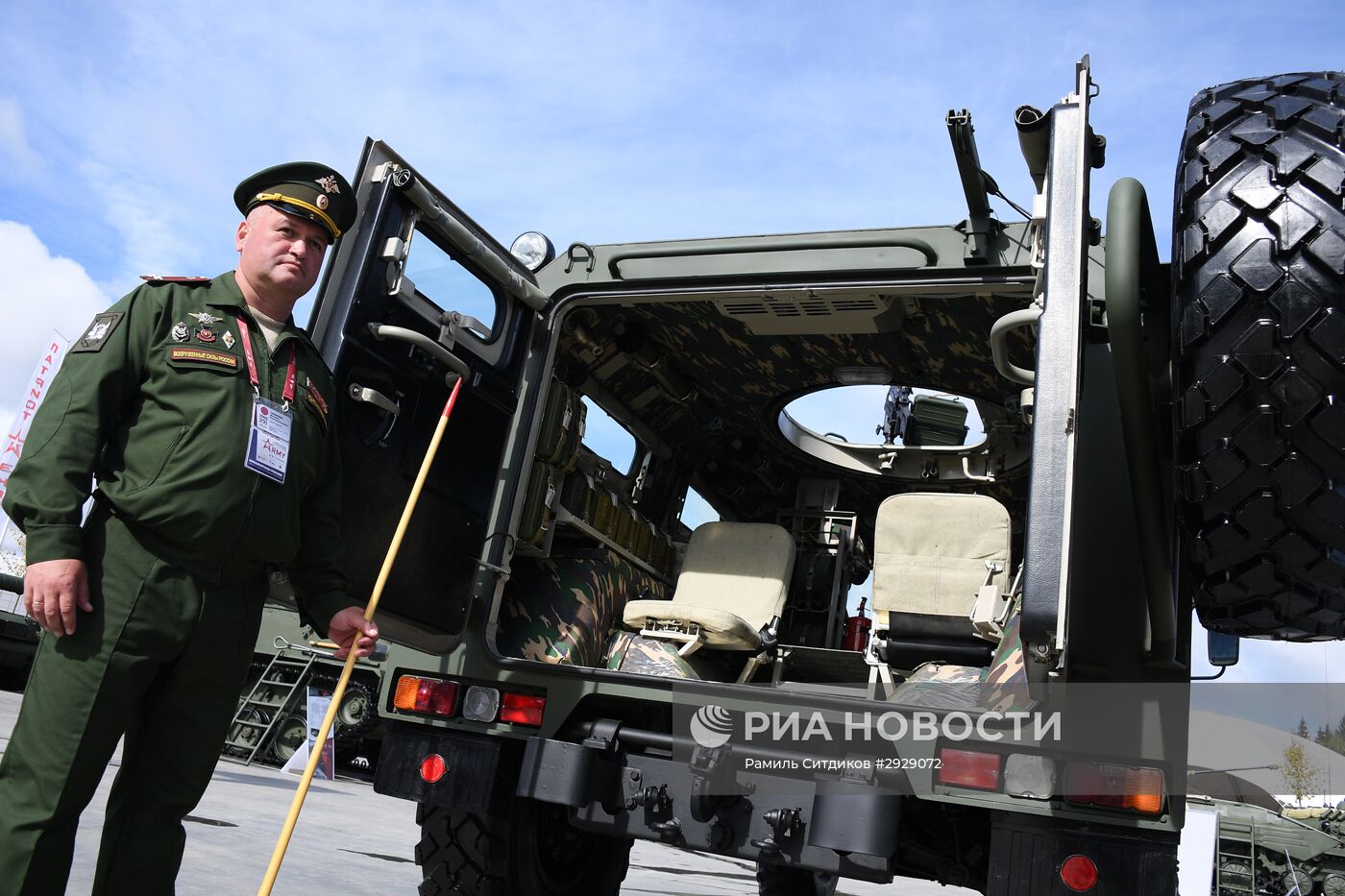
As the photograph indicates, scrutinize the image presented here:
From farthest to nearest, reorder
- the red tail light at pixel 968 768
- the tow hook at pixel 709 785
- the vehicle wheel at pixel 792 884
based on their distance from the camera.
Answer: the vehicle wheel at pixel 792 884 → the tow hook at pixel 709 785 → the red tail light at pixel 968 768

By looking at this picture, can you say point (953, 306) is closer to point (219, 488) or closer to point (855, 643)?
point (855, 643)

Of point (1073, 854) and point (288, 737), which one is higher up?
point (1073, 854)

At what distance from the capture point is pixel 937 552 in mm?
4715

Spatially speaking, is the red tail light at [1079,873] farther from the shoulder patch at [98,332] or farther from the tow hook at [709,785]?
the shoulder patch at [98,332]

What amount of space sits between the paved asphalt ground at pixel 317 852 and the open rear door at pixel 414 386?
858 millimetres

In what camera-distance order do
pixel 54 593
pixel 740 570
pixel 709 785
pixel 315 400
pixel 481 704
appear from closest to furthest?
pixel 54 593 < pixel 315 400 < pixel 709 785 < pixel 481 704 < pixel 740 570

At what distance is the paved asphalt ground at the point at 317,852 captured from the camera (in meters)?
3.34

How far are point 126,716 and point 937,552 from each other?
3361 millimetres

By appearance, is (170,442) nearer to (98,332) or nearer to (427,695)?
(98,332)

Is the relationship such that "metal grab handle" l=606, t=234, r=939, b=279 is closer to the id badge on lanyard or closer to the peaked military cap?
the peaked military cap

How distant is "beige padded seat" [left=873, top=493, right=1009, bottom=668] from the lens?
462cm

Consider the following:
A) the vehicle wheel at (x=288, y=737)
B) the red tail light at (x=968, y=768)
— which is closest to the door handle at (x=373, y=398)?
the red tail light at (x=968, y=768)

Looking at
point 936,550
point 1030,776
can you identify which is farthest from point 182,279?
point 936,550

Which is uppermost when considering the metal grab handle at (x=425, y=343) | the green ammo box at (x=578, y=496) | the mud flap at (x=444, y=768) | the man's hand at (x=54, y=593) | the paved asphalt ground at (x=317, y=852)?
the metal grab handle at (x=425, y=343)
